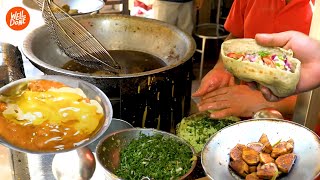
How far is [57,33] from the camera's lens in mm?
2205

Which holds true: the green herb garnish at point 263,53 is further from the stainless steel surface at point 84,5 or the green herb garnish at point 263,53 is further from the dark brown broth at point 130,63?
the stainless steel surface at point 84,5

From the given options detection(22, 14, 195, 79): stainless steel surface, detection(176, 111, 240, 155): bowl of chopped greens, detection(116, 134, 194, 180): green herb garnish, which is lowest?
detection(176, 111, 240, 155): bowl of chopped greens

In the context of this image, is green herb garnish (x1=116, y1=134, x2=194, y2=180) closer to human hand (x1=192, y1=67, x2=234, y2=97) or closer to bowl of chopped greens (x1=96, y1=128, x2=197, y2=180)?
bowl of chopped greens (x1=96, y1=128, x2=197, y2=180)

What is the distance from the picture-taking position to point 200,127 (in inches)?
73.5

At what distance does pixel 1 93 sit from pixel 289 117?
1.27 m

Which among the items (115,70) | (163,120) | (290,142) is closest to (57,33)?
(115,70)

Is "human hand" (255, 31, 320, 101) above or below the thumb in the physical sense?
above

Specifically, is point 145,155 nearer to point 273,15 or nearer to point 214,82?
point 214,82

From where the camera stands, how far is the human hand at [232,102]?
1886 millimetres

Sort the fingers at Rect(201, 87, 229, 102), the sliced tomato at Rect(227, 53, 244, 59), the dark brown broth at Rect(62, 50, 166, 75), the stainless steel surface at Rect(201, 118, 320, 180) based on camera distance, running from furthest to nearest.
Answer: the dark brown broth at Rect(62, 50, 166, 75) → the fingers at Rect(201, 87, 229, 102) → the sliced tomato at Rect(227, 53, 244, 59) → the stainless steel surface at Rect(201, 118, 320, 180)

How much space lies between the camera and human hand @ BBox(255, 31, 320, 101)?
4.35ft

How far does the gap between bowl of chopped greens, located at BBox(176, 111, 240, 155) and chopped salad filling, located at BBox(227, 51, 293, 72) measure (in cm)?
54

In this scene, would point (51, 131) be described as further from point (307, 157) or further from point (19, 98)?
point (307, 157)

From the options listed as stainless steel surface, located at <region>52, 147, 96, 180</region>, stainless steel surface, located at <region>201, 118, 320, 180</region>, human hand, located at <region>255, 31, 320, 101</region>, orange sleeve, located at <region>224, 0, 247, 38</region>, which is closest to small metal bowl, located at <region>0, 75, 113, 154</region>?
stainless steel surface, located at <region>52, 147, 96, 180</region>
